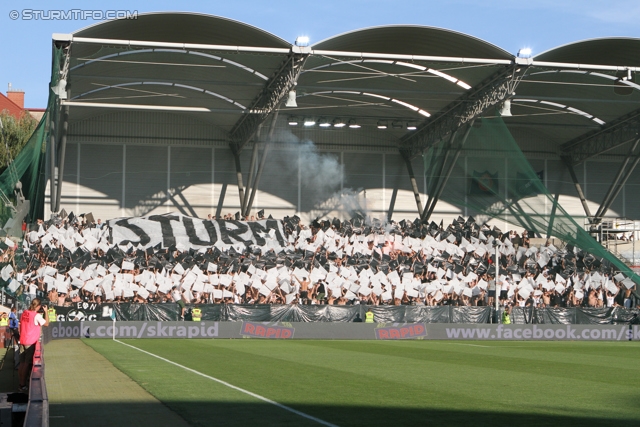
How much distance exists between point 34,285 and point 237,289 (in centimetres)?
907

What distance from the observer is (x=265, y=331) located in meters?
34.3

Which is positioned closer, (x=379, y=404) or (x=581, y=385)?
(x=379, y=404)

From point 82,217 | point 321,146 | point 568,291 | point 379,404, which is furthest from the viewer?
point 321,146

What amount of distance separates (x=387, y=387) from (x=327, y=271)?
88.7 feet

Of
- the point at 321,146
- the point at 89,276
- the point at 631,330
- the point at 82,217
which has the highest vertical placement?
the point at 321,146

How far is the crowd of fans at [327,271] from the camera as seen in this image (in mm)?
37562

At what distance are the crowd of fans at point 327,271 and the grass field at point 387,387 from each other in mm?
14345

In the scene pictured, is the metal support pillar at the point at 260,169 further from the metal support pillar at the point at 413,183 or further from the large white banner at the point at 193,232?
the metal support pillar at the point at 413,183

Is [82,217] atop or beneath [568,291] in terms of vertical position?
atop

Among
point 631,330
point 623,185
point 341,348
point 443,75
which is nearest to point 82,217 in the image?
point 443,75

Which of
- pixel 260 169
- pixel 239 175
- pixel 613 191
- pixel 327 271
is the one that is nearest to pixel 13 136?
pixel 239 175

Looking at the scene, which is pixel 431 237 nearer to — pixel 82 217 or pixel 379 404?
pixel 82 217

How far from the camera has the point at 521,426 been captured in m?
9.94

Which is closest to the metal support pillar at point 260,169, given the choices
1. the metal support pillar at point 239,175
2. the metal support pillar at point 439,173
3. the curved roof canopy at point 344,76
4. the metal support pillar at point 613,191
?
the curved roof canopy at point 344,76
